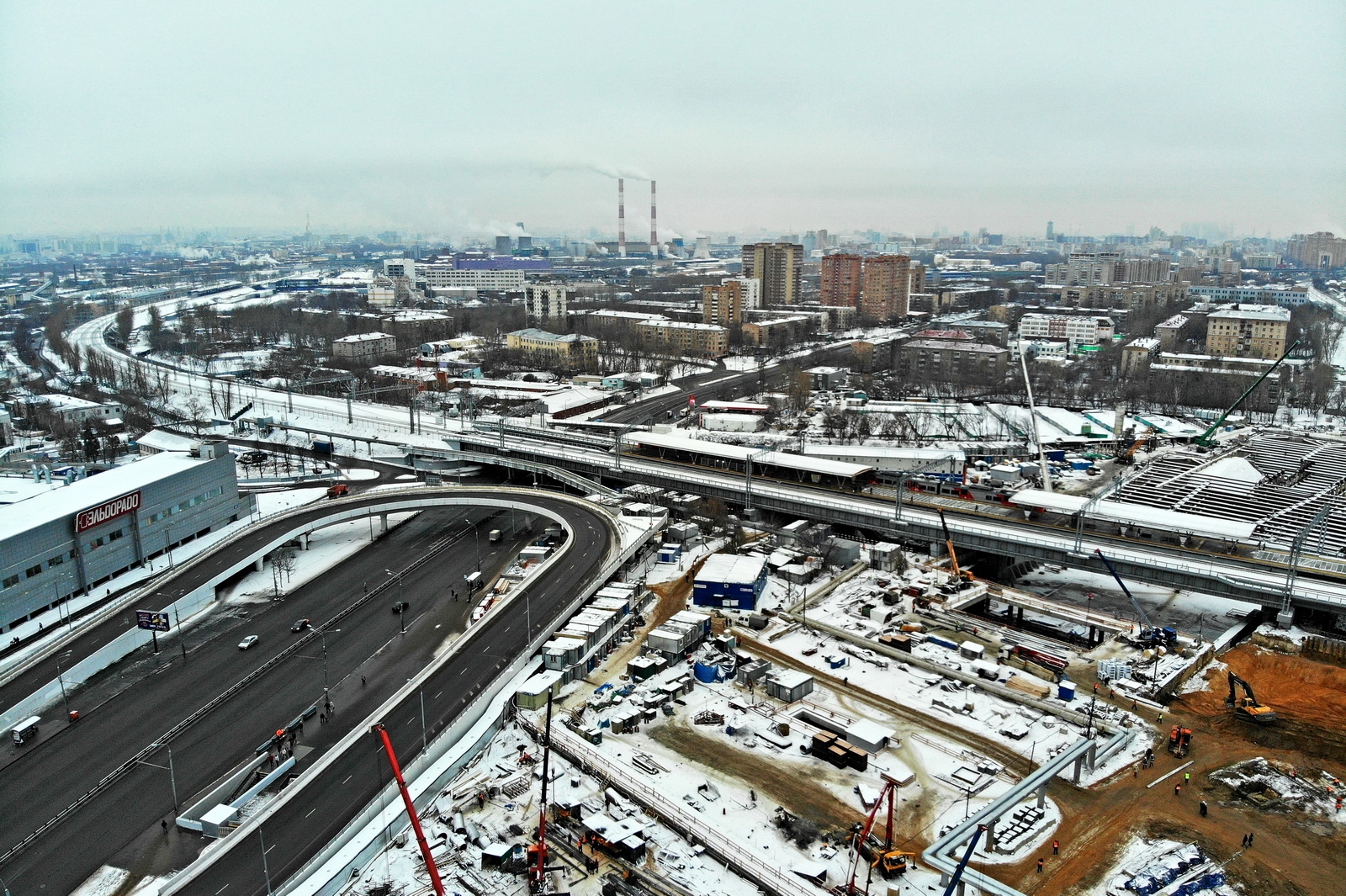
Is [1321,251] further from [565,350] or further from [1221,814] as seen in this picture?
[1221,814]

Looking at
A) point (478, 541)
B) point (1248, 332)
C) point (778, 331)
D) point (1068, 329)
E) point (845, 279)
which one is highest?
point (845, 279)

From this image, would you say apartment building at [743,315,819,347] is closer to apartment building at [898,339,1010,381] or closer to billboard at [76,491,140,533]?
apartment building at [898,339,1010,381]

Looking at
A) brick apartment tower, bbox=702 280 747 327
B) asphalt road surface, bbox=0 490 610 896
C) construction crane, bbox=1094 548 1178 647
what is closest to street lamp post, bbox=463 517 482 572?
asphalt road surface, bbox=0 490 610 896

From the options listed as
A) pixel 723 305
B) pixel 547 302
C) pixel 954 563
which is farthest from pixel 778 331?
pixel 954 563

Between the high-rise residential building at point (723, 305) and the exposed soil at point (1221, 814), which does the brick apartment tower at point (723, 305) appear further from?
the exposed soil at point (1221, 814)

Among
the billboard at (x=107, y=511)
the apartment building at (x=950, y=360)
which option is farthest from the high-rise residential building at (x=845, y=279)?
the billboard at (x=107, y=511)

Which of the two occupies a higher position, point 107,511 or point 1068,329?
point 1068,329

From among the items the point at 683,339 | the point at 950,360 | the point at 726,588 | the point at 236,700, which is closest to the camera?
the point at 236,700
